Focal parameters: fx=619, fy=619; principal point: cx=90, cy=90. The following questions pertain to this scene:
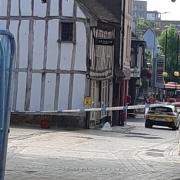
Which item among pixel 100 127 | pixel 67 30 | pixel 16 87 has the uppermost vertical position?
pixel 67 30

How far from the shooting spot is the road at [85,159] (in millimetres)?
12898

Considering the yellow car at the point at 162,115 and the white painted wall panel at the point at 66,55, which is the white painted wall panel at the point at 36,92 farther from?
the yellow car at the point at 162,115

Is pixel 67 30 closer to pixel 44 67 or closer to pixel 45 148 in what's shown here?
pixel 44 67

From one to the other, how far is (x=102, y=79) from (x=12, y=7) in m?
6.41

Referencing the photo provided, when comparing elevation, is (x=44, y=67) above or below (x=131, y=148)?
above

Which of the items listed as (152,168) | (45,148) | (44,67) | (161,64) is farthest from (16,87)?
(161,64)

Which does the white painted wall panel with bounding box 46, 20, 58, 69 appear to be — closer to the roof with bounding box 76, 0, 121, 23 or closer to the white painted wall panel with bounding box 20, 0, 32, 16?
the white painted wall panel with bounding box 20, 0, 32, 16

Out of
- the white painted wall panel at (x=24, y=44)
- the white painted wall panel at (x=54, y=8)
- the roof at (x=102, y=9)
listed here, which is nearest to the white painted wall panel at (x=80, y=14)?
the roof at (x=102, y=9)

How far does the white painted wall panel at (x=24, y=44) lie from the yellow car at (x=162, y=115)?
9042 mm

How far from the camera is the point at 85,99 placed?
30.3 m

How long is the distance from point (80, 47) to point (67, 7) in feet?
6.92

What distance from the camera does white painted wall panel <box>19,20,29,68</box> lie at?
103ft

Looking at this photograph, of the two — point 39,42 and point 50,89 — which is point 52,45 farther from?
point 50,89

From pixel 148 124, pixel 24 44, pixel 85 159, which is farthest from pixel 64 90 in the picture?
pixel 85 159
